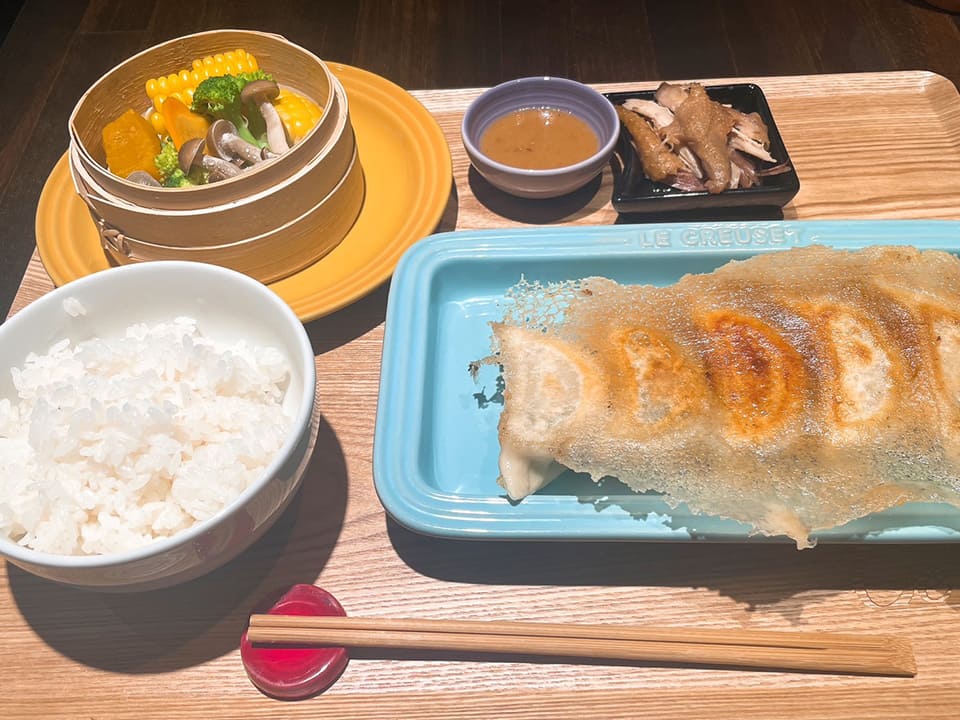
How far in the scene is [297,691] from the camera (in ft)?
4.38

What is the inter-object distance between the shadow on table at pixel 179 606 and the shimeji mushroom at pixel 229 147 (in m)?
1.09

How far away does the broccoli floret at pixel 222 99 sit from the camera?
2.05 meters

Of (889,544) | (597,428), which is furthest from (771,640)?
(597,428)

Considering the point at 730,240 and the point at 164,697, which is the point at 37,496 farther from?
the point at 730,240

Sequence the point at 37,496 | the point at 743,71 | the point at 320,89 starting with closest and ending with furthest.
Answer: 1. the point at 37,496
2. the point at 320,89
3. the point at 743,71

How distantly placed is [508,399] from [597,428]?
0.22 m

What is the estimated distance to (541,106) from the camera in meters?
2.35

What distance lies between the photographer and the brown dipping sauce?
220 centimetres

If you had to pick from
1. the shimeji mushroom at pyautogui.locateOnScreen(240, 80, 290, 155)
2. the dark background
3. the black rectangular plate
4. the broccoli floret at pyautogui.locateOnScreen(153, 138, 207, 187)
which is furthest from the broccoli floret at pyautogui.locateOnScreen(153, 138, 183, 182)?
the dark background

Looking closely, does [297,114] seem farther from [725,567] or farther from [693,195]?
[725,567]

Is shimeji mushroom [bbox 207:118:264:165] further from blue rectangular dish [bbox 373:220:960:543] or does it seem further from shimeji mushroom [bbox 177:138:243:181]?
blue rectangular dish [bbox 373:220:960:543]

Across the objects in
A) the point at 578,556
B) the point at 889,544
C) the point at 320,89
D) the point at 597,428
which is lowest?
the point at 578,556

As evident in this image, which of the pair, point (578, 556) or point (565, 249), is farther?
point (565, 249)

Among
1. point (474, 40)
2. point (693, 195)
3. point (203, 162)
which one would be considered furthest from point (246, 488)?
point (474, 40)
